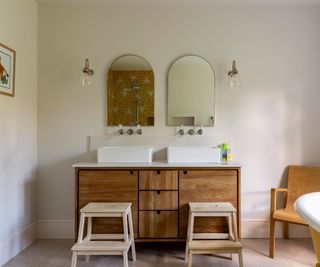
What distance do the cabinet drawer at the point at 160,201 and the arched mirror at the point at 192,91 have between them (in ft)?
2.79

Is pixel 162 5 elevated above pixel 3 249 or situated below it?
above

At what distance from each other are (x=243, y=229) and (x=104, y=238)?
1469mm

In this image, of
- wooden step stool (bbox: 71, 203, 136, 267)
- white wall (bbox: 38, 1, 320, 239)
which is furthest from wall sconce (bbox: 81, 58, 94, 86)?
wooden step stool (bbox: 71, 203, 136, 267)

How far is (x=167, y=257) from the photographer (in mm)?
2615

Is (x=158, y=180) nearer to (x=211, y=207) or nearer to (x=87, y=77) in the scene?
(x=211, y=207)

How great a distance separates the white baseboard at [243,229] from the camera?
3072 millimetres

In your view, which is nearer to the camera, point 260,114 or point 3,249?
point 3,249

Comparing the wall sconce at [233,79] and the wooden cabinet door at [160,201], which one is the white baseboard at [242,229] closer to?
the wooden cabinet door at [160,201]

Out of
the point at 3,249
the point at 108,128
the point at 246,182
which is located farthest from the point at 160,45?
the point at 3,249

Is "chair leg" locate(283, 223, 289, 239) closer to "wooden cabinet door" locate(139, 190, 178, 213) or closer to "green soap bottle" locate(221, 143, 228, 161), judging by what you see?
"green soap bottle" locate(221, 143, 228, 161)

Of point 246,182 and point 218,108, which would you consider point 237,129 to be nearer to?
point 218,108

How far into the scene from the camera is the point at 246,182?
310 centimetres

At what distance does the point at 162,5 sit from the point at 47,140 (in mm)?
1859

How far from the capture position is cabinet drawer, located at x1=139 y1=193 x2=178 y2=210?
2578mm
